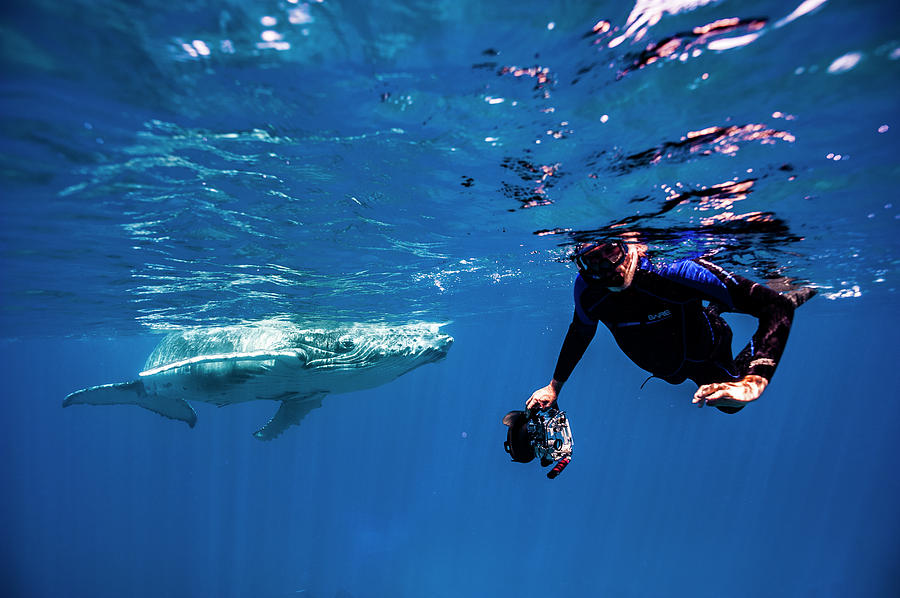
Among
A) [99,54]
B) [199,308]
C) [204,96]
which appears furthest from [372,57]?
[199,308]

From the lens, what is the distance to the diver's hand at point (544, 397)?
4.62 m

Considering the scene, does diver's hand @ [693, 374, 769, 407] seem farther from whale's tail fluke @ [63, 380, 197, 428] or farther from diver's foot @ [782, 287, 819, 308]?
whale's tail fluke @ [63, 380, 197, 428]

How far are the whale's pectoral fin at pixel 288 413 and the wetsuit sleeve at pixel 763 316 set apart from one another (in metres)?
8.05

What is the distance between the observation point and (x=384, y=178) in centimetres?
687

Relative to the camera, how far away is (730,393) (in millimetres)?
→ 2430

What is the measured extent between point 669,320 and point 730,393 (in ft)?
7.52

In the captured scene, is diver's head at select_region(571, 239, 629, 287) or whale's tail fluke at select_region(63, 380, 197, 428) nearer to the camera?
diver's head at select_region(571, 239, 629, 287)

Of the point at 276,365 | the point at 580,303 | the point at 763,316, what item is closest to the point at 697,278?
the point at 763,316

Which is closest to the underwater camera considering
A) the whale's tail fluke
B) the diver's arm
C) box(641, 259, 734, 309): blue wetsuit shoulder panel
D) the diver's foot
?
the diver's arm

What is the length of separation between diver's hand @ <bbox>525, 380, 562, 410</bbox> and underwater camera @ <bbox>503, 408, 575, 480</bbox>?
362 millimetres

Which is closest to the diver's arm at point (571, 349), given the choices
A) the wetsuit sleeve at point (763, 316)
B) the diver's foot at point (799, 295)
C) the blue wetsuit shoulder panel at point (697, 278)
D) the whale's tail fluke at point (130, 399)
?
the blue wetsuit shoulder panel at point (697, 278)

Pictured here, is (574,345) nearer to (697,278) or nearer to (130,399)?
(697,278)

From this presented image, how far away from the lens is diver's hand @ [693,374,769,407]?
2.42m

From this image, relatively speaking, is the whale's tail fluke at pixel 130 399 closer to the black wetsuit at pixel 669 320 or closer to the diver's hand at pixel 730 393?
the black wetsuit at pixel 669 320
